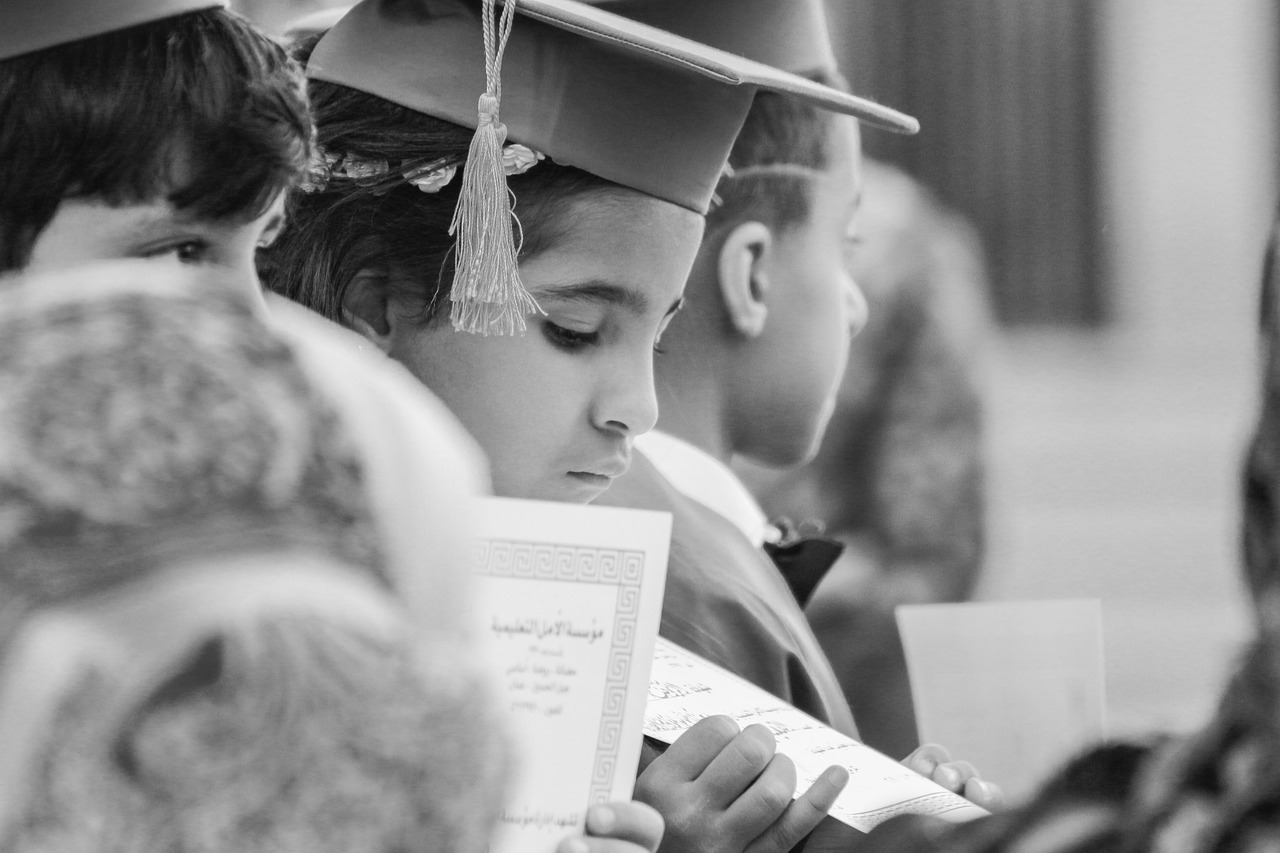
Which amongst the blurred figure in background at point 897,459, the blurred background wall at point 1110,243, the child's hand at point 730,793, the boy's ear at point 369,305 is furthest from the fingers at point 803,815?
the blurred background wall at point 1110,243

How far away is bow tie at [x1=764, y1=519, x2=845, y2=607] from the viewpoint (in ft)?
4.84

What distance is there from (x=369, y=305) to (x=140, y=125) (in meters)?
0.26

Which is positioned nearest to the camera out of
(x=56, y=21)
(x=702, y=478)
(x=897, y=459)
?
(x=56, y=21)

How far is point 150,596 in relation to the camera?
0.33 meters

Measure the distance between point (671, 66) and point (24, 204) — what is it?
436mm

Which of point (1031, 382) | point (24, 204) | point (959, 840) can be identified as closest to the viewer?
point (959, 840)

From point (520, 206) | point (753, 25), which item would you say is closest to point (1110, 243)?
point (753, 25)

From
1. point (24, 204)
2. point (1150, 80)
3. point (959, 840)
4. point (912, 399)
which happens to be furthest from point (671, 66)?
point (1150, 80)

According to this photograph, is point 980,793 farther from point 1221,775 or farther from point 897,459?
point 897,459

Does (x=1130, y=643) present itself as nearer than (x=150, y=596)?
No

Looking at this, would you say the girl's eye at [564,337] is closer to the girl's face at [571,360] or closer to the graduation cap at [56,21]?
the girl's face at [571,360]

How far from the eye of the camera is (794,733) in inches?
41.6

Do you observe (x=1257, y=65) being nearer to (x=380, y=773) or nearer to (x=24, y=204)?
(x=24, y=204)

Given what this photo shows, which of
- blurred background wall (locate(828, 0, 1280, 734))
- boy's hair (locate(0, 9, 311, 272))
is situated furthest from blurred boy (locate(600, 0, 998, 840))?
blurred background wall (locate(828, 0, 1280, 734))
